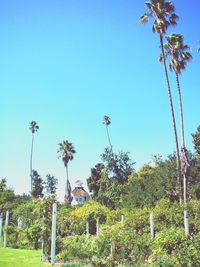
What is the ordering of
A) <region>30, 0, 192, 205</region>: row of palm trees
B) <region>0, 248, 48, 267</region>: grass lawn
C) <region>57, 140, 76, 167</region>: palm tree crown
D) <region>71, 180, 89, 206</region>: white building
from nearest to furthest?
<region>0, 248, 48, 267</region>: grass lawn
<region>30, 0, 192, 205</region>: row of palm trees
<region>57, 140, 76, 167</region>: palm tree crown
<region>71, 180, 89, 206</region>: white building

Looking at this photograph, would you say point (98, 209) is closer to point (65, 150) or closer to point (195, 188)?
point (195, 188)

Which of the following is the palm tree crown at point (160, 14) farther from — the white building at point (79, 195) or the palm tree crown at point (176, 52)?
the white building at point (79, 195)

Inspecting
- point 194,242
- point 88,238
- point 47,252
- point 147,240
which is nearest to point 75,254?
point 88,238

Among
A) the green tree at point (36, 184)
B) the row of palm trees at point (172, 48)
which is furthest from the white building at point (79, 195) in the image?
the row of palm trees at point (172, 48)

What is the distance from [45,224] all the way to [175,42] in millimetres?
21507

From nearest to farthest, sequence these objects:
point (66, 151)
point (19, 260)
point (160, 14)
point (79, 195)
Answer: point (19, 260), point (160, 14), point (66, 151), point (79, 195)

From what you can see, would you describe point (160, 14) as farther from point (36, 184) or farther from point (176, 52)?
point (36, 184)

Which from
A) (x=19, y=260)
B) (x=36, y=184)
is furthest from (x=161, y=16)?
(x=36, y=184)

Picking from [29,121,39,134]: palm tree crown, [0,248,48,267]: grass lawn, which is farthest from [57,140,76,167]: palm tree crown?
[0,248,48,267]: grass lawn

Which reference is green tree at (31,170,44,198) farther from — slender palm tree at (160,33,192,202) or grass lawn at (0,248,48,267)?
grass lawn at (0,248,48,267)

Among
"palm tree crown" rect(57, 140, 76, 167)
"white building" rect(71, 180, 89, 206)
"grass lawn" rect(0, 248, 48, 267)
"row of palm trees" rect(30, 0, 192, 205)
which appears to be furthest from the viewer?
"white building" rect(71, 180, 89, 206)

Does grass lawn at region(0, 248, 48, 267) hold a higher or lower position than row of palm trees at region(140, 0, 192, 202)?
lower

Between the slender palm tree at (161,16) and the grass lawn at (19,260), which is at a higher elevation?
the slender palm tree at (161,16)

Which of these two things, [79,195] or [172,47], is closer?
[172,47]
